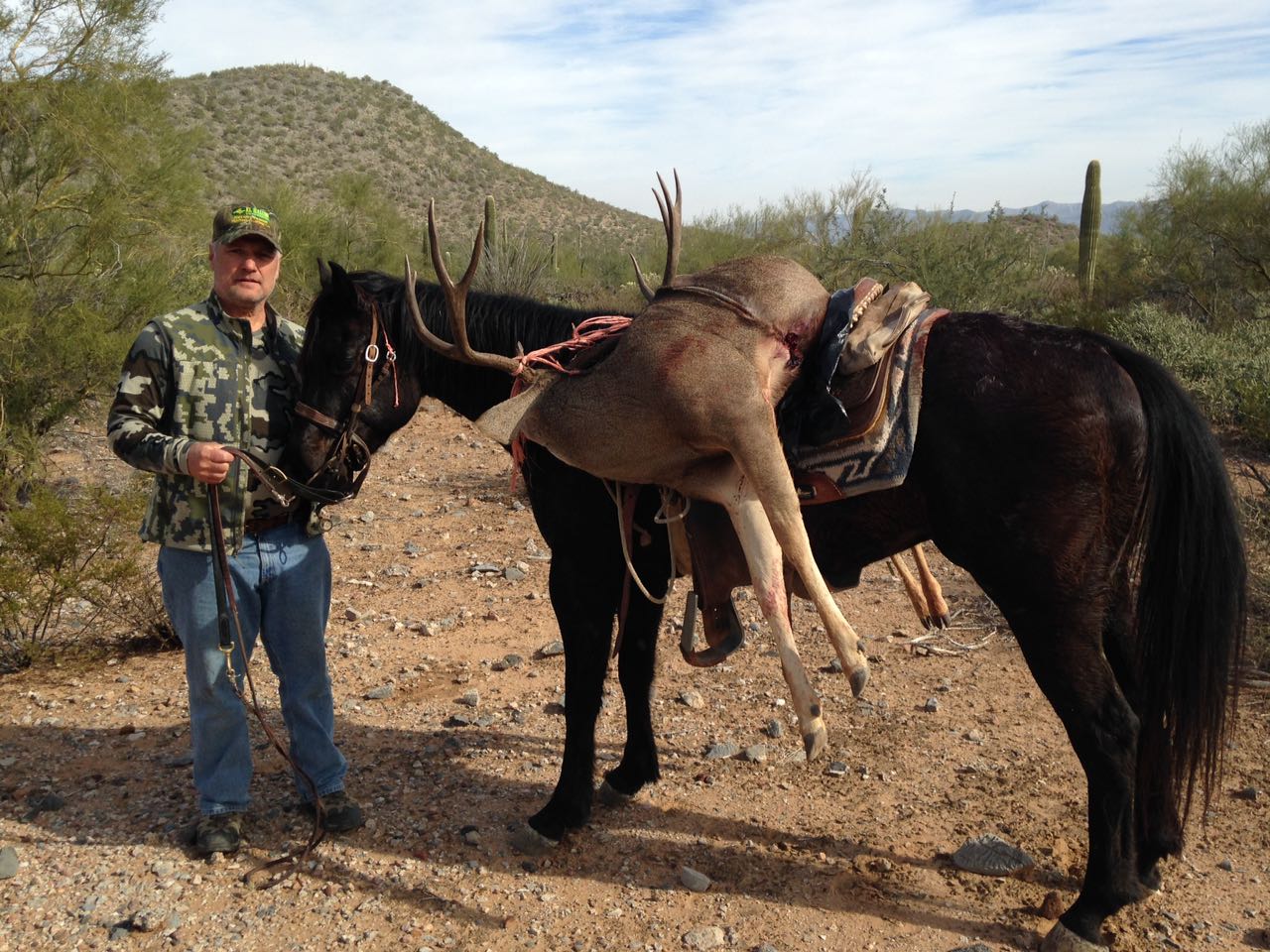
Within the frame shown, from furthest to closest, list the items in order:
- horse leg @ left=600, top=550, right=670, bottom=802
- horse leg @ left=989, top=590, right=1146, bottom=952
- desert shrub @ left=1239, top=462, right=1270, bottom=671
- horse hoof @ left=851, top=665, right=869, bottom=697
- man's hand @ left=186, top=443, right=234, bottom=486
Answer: desert shrub @ left=1239, top=462, right=1270, bottom=671 < horse leg @ left=600, top=550, right=670, bottom=802 < man's hand @ left=186, top=443, right=234, bottom=486 < horse leg @ left=989, top=590, right=1146, bottom=952 < horse hoof @ left=851, top=665, right=869, bottom=697

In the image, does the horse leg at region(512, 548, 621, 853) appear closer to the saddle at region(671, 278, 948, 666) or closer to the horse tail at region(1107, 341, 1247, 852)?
the saddle at region(671, 278, 948, 666)

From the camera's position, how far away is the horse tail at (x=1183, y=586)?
271 centimetres

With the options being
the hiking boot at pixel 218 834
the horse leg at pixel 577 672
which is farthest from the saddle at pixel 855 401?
the hiking boot at pixel 218 834

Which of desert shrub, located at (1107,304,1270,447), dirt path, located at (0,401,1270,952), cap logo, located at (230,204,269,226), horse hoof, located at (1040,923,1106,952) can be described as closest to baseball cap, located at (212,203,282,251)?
cap logo, located at (230,204,269,226)

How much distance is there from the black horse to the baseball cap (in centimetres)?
22

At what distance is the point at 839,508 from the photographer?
9.39ft

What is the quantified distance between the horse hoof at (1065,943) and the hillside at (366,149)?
33.3 metres

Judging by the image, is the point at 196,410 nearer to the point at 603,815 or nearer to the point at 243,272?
the point at 243,272

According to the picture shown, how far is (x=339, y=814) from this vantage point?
131 inches

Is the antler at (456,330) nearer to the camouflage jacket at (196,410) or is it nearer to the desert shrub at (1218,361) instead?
the camouflage jacket at (196,410)

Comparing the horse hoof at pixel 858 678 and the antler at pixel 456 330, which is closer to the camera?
the horse hoof at pixel 858 678

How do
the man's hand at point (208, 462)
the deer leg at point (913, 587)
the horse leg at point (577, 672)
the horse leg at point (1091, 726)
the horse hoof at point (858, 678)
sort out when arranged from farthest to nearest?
1. the deer leg at point (913, 587)
2. the horse leg at point (577, 672)
3. the man's hand at point (208, 462)
4. the horse leg at point (1091, 726)
5. the horse hoof at point (858, 678)

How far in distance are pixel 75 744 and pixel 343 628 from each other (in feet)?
4.93

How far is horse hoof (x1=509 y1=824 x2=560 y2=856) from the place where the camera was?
3260 millimetres
